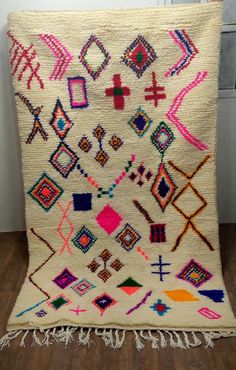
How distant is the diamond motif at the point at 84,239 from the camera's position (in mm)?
1740

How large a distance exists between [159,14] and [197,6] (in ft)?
0.49

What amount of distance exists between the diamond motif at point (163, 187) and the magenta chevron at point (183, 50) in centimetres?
39

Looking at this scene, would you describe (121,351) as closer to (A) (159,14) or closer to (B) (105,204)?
(B) (105,204)

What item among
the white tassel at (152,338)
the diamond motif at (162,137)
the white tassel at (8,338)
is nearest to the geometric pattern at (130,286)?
the white tassel at (152,338)

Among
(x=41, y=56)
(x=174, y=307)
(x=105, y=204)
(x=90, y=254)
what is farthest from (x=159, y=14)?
(x=174, y=307)

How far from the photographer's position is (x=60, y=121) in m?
1.62

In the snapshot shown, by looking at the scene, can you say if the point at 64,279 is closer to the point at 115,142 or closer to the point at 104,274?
the point at 104,274

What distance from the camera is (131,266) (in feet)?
5.70

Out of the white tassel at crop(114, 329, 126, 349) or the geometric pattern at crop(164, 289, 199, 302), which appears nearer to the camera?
the white tassel at crop(114, 329, 126, 349)

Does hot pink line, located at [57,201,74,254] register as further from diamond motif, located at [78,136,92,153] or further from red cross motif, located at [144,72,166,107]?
red cross motif, located at [144,72,166,107]

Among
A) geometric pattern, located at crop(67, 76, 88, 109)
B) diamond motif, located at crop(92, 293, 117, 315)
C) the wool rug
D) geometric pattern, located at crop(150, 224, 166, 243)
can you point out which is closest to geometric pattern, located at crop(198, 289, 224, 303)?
the wool rug

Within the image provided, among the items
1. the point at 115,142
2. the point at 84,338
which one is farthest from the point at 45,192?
the point at 84,338

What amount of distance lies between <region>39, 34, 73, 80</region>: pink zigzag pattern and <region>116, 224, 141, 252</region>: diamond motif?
711 mm

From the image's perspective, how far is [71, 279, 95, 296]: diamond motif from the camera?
5.41ft
